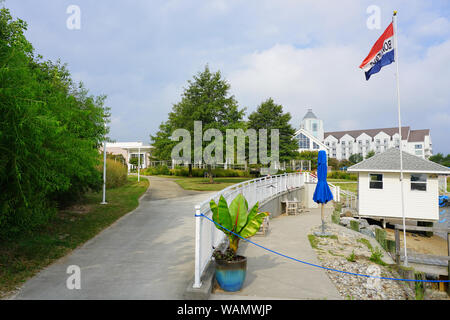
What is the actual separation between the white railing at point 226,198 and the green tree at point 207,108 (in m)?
9.34

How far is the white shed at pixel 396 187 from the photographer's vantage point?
16.7m

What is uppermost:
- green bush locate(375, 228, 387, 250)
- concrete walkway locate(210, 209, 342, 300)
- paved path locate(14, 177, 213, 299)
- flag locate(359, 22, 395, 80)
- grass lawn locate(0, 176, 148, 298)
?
flag locate(359, 22, 395, 80)

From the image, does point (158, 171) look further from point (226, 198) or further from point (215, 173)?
point (226, 198)

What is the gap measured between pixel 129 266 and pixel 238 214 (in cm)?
289

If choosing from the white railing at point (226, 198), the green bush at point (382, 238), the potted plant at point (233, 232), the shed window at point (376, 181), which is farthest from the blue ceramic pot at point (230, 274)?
the shed window at point (376, 181)

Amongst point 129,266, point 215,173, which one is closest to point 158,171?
point 215,173

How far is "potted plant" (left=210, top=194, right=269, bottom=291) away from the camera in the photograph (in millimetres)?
4941

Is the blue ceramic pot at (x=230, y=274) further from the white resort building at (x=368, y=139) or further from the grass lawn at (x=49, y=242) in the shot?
the white resort building at (x=368, y=139)

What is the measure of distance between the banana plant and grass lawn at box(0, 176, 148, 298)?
388 centimetres

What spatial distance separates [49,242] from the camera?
7.77m

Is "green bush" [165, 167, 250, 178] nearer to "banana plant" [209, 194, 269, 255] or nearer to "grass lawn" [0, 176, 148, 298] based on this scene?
"grass lawn" [0, 176, 148, 298]

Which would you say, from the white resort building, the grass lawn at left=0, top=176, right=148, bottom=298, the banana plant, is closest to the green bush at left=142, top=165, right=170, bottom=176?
the grass lawn at left=0, top=176, right=148, bottom=298
